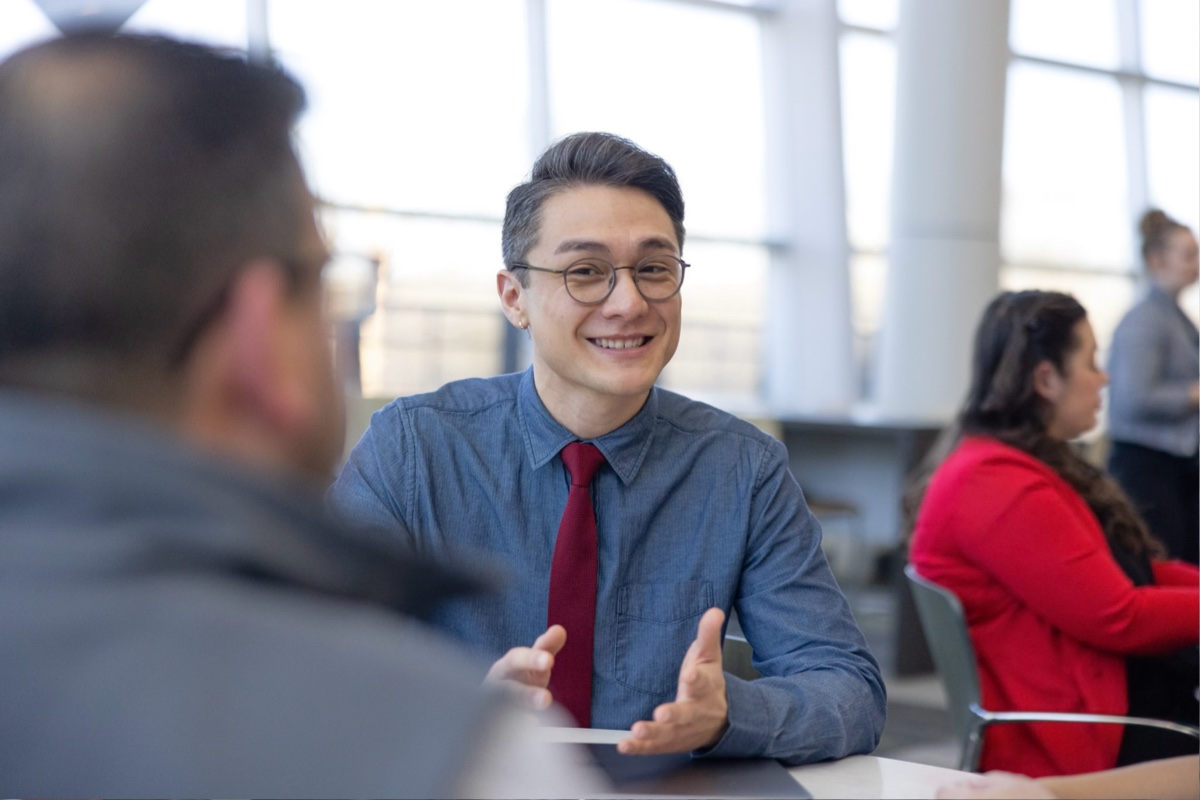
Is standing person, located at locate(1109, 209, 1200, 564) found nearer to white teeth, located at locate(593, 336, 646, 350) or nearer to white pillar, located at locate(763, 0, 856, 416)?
white teeth, located at locate(593, 336, 646, 350)

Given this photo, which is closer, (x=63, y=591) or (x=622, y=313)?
(x=63, y=591)

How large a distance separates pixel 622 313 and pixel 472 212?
4.68 metres

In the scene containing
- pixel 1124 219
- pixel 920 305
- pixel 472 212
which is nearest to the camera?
pixel 920 305

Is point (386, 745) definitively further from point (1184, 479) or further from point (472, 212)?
point (472, 212)

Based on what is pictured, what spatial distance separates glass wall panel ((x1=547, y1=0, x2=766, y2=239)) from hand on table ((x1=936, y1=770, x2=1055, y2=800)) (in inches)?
223

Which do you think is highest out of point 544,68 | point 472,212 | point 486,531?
point 544,68

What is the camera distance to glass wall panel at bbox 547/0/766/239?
673 centimetres

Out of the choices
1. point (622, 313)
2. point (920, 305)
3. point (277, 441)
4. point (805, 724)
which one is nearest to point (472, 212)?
point (920, 305)

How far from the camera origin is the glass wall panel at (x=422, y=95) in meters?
5.87

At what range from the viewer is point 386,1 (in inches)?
237

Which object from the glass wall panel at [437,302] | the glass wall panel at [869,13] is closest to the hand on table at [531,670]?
the glass wall panel at [437,302]

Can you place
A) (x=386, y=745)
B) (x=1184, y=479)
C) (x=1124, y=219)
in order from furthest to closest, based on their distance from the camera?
(x=1124, y=219)
(x=1184, y=479)
(x=386, y=745)

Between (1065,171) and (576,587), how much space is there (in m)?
7.63


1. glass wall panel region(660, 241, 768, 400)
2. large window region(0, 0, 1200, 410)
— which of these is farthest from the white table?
glass wall panel region(660, 241, 768, 400)
